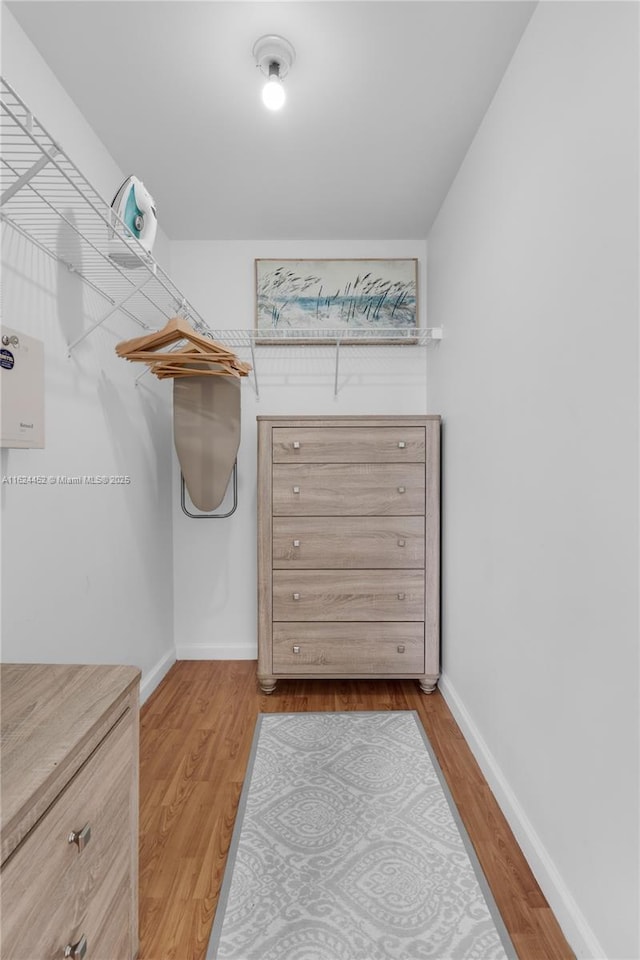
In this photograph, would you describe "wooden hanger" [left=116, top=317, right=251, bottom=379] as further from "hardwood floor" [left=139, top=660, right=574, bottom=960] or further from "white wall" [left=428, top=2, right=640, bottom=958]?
"hardwood floor" [left=139, top=660, right=574, bottom=960]

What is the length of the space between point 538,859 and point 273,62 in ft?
8.26

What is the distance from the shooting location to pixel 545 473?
1442mm

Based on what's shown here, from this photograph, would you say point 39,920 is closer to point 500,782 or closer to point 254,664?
point 500,782

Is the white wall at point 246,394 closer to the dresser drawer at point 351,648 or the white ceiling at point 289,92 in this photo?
the white ceiling at point 289,92

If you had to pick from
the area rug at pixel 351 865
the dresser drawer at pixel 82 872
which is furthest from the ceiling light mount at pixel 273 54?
the area rug at pixel 351 865

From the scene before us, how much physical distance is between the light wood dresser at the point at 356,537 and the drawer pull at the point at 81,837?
5.59 feet

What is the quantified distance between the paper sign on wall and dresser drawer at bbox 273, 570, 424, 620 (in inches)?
57.4

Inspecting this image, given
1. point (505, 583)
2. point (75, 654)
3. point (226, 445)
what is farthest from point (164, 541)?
point (505, 583)

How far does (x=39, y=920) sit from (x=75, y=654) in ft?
3.78

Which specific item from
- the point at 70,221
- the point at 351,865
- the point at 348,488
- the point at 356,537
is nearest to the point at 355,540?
the point at 356,537

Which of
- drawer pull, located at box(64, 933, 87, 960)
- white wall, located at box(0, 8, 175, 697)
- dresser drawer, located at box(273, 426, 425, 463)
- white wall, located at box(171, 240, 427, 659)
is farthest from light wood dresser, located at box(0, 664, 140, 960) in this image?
white wall, located at box(171, 240, 427, 659)

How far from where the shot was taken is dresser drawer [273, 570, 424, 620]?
259 centimetres

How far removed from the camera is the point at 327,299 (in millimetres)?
3004

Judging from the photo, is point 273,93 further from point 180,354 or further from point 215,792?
point 215,792
